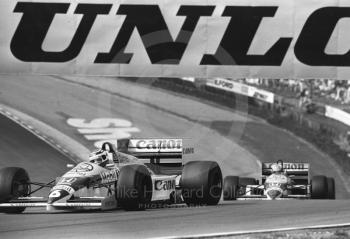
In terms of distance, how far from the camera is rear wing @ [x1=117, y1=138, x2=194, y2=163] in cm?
1496

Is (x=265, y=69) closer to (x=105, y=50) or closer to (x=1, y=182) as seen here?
(x=105, y=50)

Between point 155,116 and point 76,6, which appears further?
point 155,116

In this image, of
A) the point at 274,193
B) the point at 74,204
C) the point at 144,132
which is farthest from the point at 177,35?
the point at 144,132

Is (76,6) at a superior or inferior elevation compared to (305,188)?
superior

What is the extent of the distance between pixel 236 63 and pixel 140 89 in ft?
97.9

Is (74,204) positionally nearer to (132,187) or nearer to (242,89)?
(132,187)

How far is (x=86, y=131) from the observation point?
33438mm

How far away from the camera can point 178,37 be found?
12266 mm

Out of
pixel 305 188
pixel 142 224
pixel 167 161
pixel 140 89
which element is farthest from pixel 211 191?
pixel 140 89

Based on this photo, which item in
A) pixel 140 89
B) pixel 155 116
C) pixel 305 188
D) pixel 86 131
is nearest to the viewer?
pixel 305 188

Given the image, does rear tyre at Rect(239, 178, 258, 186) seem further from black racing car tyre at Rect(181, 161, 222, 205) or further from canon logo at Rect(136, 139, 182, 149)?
black racing car tyre at Rect(181, 161, 222, 205)

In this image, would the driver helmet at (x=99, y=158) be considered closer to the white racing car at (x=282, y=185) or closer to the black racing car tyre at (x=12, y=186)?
the black racing car tyre at (x=12, y=186)

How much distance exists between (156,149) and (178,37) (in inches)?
130

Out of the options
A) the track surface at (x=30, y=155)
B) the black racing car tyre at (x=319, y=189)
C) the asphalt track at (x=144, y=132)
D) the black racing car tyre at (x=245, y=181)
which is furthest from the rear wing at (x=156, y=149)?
the track surface at (x=30, y=155)
